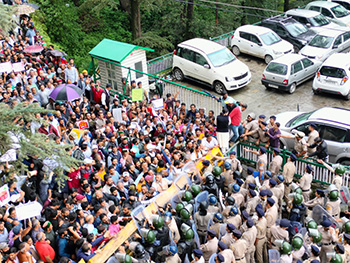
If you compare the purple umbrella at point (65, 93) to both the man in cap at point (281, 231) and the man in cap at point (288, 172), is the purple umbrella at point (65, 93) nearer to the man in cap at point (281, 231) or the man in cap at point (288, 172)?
the man in cap at point (288, 172)

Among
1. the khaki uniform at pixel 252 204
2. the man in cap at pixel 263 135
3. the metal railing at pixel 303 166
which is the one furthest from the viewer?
the man in cap at pixel 263 135

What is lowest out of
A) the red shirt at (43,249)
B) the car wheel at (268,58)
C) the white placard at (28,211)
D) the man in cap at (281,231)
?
the car wheel at (268,58)

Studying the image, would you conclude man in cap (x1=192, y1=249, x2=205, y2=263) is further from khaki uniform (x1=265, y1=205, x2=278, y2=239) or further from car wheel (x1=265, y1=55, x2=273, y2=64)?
car wheel (x1=265, y1=55, x2=273, y2=64)

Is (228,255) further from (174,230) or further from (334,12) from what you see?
(334,12)

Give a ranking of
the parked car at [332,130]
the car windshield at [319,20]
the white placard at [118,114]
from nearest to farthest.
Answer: the parked car at [332,130], the white placard at [118,114], the car windshield at [319,20]

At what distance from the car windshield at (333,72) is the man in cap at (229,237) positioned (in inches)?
437

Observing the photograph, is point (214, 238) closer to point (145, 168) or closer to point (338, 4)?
point (145, 168)

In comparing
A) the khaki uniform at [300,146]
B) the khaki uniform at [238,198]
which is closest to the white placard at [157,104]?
the khaki uniform at [300,146]

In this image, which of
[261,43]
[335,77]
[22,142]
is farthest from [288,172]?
[261,43]

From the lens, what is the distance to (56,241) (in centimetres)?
801

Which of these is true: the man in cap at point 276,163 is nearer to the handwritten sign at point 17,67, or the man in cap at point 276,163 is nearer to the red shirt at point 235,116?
the red shirt at point 235,116

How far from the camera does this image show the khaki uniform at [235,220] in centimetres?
904

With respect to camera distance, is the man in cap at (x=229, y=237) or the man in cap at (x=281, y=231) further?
the man in cap at (x=281, y=231)

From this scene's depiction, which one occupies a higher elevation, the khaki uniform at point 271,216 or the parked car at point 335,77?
the khaki uniform at point 271,216
